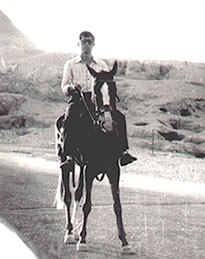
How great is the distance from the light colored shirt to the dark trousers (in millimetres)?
57

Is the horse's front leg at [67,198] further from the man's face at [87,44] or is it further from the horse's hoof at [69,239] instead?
the man's face at [87,44]

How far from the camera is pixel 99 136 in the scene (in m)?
1.77

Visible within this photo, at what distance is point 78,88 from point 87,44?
0.23 metres

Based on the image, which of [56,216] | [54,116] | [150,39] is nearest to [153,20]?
[150,39]

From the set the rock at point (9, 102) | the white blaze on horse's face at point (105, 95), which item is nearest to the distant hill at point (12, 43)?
the rock at point (9, 102)

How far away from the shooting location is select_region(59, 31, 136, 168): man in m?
1.82

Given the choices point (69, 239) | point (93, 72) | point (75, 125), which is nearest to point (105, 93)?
point (93, 72)

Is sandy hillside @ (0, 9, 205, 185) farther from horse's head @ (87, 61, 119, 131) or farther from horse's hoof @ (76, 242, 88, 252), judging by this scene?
horse's hoof @ (76, 242, 88, 252)

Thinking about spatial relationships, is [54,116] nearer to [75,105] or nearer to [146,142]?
[75,105]

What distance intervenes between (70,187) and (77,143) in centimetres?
25

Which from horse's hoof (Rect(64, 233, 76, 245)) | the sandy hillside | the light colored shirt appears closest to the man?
the light colored shirt

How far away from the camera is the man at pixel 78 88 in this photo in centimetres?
182

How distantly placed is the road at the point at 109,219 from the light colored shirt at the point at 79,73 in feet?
1.48

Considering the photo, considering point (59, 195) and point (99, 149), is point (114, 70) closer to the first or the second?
point (99, 149)
